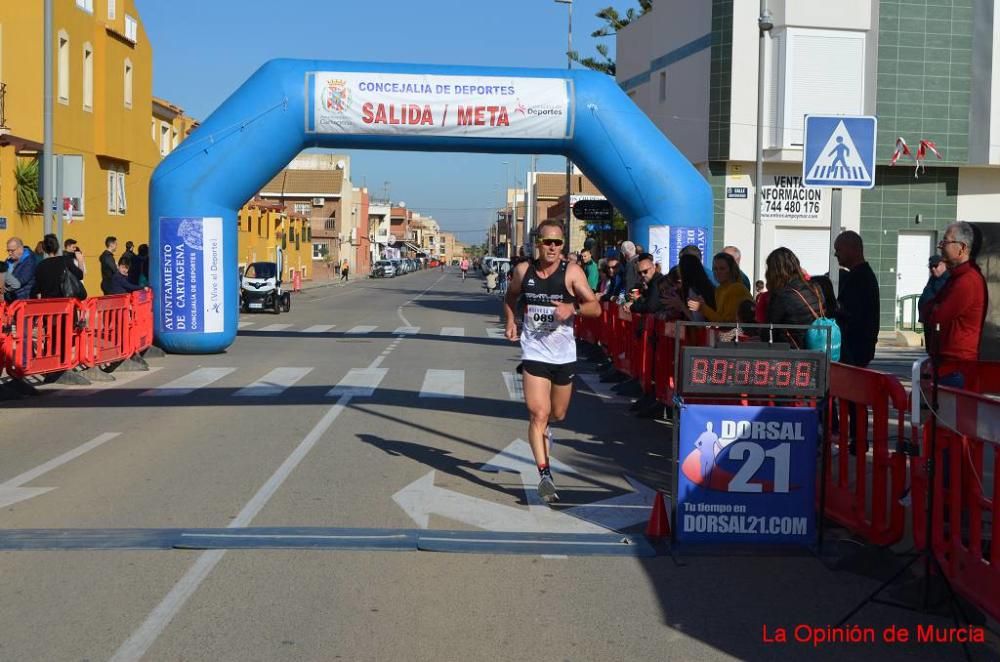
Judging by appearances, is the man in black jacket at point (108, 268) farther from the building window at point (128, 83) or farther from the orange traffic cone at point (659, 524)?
the building window at point (128, 83)

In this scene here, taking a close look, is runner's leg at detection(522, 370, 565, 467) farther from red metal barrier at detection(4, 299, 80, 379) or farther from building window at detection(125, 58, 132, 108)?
building window at detection(125, 58, 132, 108)

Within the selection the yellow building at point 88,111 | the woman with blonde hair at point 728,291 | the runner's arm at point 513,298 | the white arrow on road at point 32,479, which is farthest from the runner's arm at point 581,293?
the yellow building at point 88,111

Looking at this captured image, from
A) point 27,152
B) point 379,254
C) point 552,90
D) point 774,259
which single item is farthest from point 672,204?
point 379,254

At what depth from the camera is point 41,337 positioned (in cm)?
1417

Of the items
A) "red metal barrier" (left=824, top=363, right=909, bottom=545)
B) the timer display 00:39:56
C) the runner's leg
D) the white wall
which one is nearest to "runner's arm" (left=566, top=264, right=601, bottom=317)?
the runner's leg

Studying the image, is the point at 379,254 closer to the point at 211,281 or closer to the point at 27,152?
the point at 27,152

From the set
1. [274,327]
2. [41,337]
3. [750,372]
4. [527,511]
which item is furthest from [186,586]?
[274,327]

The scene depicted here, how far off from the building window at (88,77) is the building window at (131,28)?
2.84 metres

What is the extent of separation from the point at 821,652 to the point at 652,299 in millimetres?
9127

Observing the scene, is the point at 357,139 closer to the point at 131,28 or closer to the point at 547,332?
the point at 547,332

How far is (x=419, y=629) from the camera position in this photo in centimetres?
536

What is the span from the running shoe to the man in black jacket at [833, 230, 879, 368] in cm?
272

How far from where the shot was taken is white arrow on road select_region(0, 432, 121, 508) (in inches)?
323

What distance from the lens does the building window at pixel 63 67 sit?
31531 mm
